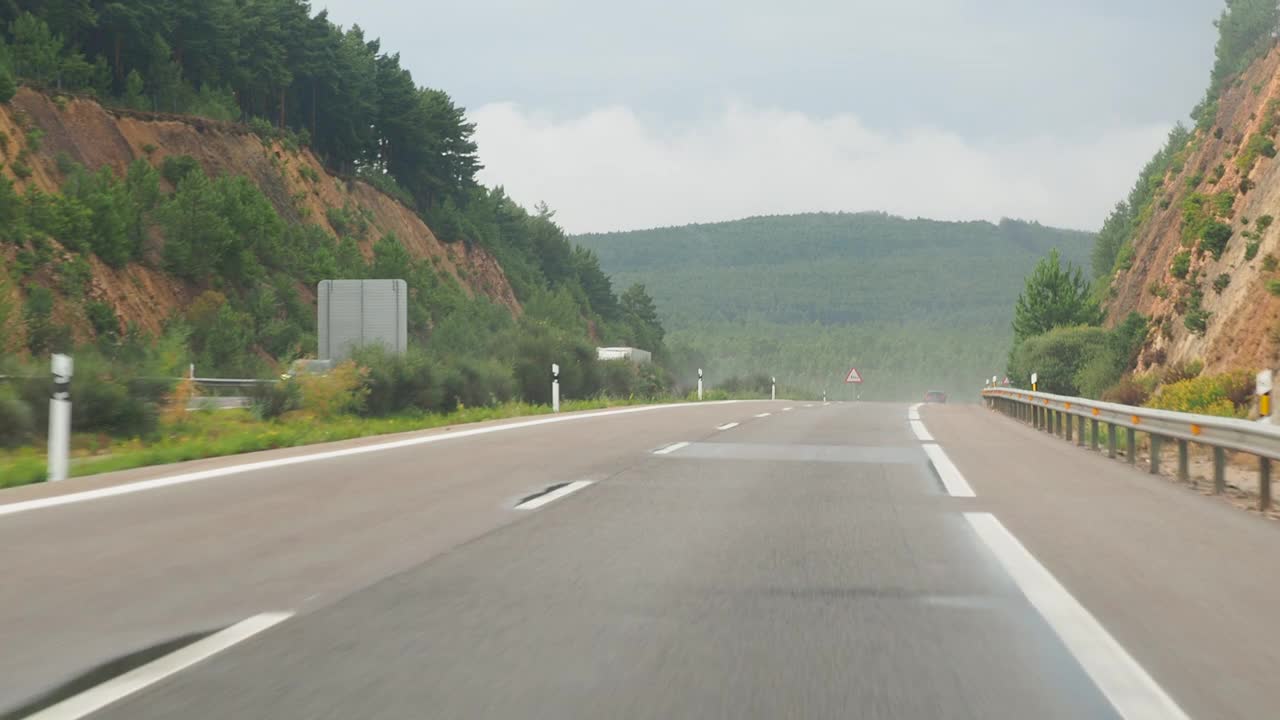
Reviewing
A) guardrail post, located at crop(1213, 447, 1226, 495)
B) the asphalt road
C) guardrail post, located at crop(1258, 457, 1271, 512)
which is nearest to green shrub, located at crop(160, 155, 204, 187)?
the asphalt road

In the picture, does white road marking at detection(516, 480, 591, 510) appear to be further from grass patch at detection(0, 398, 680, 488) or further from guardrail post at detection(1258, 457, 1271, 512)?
guardrail post at detection(1258, 457, 1271, 512)

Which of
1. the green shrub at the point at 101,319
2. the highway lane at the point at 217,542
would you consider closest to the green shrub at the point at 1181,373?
the highway lane at the point at 217,542

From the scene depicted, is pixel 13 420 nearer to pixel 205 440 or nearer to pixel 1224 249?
pixel 205 440

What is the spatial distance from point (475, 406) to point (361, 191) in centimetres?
4286

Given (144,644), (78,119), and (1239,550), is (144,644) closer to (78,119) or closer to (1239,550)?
(1239,550)

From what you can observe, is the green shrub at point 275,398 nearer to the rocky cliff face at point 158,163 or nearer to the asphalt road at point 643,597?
the asphalt road at point 643,597

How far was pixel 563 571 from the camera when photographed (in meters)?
6.44

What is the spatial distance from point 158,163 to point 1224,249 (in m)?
43.5

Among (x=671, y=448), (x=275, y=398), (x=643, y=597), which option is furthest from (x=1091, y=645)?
(x=275, y=398)

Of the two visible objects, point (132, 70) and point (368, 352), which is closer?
point (368, 352)

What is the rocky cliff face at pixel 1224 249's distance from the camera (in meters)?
38.4

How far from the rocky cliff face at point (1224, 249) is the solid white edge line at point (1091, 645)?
1194 inches

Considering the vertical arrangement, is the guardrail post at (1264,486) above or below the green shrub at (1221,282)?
below

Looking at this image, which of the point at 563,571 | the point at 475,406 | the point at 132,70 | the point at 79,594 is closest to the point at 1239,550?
the point at 563,571
